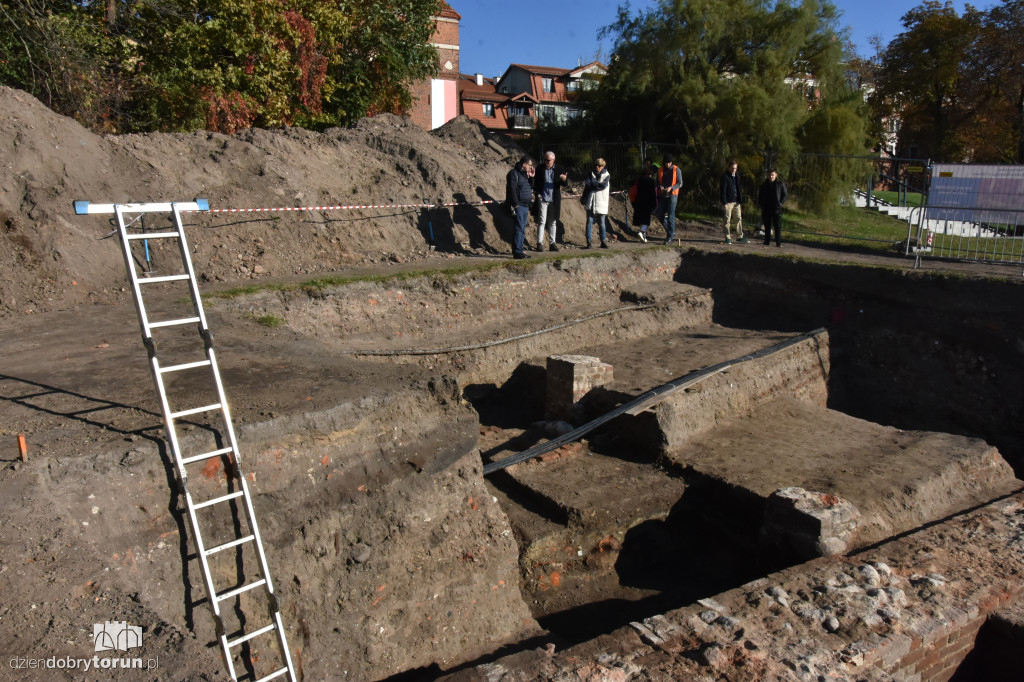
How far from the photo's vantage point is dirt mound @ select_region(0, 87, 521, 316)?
330 inches

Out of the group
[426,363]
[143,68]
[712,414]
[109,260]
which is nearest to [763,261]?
[712,414]

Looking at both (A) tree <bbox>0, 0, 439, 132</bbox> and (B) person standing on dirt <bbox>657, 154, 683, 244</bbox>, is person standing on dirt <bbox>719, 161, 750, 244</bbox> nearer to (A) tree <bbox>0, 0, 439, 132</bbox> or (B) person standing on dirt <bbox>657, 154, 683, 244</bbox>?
(B) person standing on dirt <bbox>657, 154, 683, 244</bbox>

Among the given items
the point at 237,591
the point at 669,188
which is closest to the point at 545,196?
the point at 669,188

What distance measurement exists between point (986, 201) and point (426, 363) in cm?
1013

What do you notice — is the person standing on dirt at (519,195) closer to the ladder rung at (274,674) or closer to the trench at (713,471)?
the trench at (713,471)

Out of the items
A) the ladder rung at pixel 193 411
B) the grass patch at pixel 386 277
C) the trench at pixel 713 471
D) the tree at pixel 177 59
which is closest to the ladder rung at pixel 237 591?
the ladder rung at pixel 193 411

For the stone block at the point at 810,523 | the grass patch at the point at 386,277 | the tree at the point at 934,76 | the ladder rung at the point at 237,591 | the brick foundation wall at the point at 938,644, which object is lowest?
the brick foundation wall at the point at 938,644

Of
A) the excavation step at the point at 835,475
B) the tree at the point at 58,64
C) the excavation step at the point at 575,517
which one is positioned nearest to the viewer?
the excavation step at the point at 835,475

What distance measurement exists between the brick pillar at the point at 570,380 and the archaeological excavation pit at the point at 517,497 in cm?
3

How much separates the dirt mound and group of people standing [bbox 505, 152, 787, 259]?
4.00 feet

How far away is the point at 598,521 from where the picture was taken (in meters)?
6.09

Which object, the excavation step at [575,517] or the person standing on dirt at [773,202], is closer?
the excavation step at [575,517]

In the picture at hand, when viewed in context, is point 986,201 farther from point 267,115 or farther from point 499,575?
point 267,115

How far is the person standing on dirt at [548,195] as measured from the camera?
11.7 m
